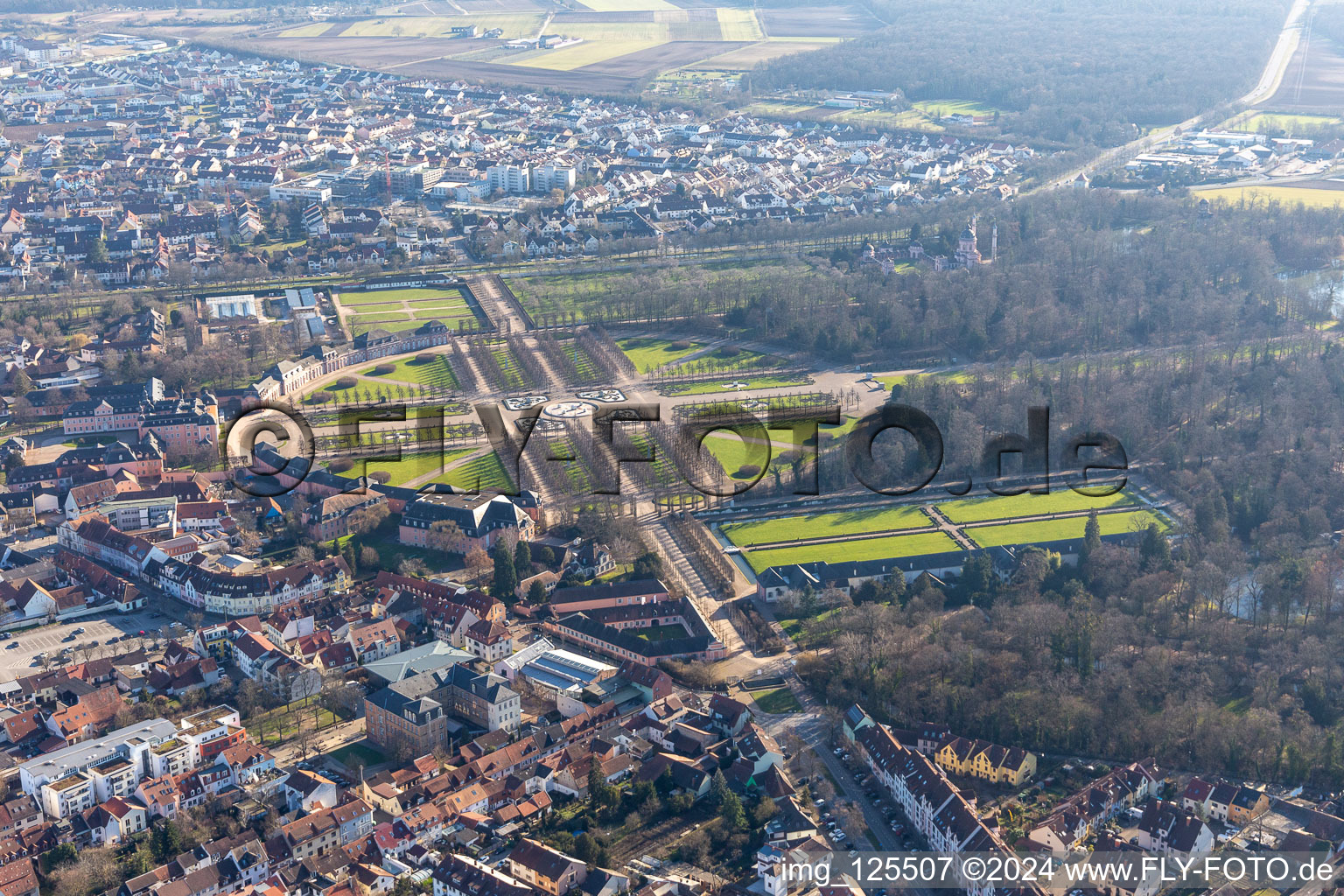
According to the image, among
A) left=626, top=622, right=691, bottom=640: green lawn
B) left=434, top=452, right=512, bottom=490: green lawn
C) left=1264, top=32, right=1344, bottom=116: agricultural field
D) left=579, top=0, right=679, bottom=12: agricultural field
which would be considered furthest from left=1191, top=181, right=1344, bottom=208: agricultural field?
left=579, top=0, right=679, bottom=12: agricultural field

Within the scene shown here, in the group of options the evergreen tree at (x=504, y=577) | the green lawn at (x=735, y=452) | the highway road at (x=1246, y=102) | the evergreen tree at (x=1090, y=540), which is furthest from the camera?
the highway road at (x=1246, y=102)

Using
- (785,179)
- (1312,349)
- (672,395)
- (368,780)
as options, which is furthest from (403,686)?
(785,179)

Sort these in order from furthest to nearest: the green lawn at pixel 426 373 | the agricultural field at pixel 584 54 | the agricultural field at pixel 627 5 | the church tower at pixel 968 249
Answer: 1. the agricultural field at pixel 627 5
2. the agricultural field at pixel 584 54
3. the church tower at pixel 968 249
4. the green lawn at pixel 426 373

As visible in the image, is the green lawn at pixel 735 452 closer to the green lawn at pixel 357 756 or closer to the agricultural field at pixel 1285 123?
the green lawn at pixel 357 756

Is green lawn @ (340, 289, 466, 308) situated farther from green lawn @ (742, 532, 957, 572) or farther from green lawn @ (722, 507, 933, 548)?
green lawn @ (742, 532, 957, 572)

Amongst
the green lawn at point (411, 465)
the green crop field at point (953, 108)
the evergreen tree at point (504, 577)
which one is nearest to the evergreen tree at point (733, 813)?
the evergreen tree at point (504, 577)

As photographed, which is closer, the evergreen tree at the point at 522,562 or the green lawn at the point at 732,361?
the evergreen tree at the point at 522,562

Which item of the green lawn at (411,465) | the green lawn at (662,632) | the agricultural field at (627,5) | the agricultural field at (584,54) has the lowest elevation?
the green lawn at (662,632)

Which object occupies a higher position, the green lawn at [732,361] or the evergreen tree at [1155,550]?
the green lawn at [732,361]
